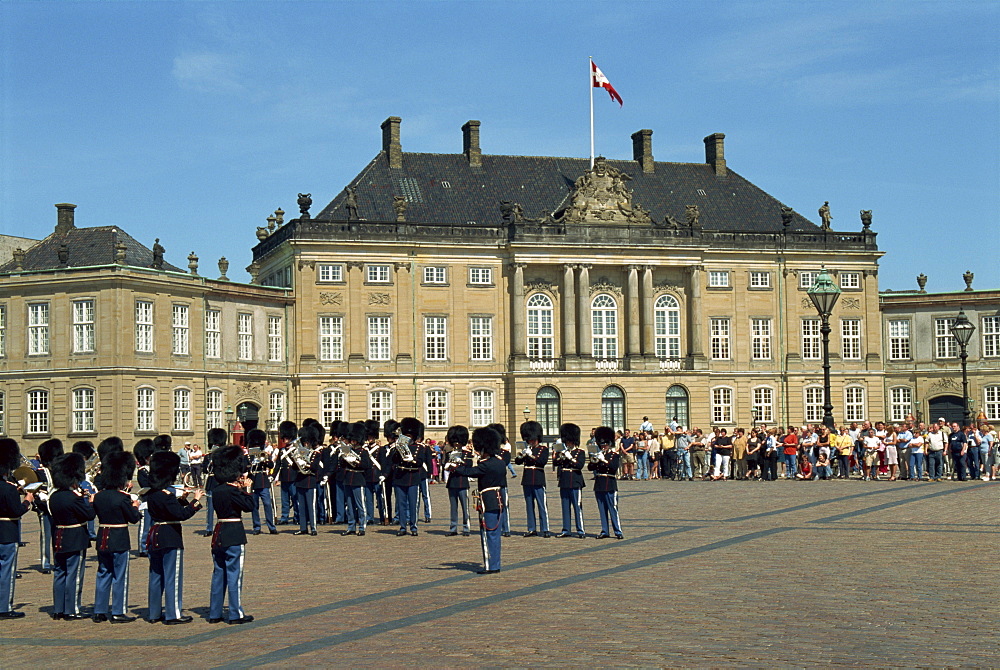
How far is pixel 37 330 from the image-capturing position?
50688mm

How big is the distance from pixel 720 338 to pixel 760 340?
224cm

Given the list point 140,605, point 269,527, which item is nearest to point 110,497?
point 140,605

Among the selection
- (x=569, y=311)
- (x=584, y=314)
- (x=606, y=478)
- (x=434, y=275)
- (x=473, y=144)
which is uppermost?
(x=473, y=144)

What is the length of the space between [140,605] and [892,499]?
61.8 feet

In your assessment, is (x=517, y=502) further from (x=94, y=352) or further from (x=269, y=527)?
(x=94, y=352)

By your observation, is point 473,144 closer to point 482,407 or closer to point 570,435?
point 482,407

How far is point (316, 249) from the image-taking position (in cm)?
5856

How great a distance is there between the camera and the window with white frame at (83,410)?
5003 cm

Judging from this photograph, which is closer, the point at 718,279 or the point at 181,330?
the point at 181,330

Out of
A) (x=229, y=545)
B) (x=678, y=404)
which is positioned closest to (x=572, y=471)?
(x=229, y=545)

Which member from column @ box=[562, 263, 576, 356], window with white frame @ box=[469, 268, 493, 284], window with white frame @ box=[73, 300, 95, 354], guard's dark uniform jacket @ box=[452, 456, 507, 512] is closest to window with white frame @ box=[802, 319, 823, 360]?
column @ box=[562, 263, 576, 356]

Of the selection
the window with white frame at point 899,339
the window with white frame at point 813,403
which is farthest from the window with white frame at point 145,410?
the window with white frame at point 899,339

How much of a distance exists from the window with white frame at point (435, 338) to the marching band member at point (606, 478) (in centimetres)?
4029

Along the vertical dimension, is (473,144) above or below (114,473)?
above
